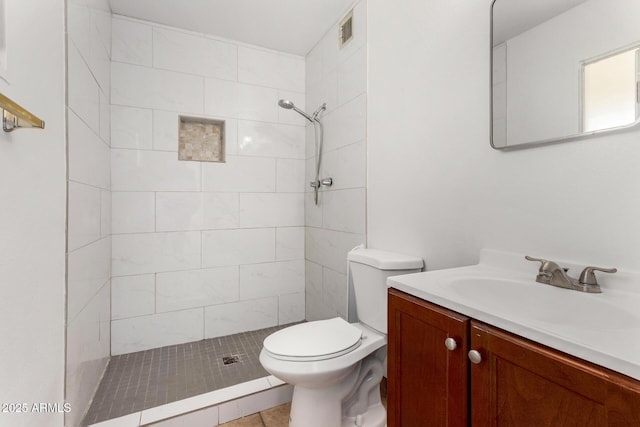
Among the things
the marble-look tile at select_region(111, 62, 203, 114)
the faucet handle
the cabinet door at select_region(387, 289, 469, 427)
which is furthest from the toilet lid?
the marble-look tile at select_region(111, 62, 203, 114)

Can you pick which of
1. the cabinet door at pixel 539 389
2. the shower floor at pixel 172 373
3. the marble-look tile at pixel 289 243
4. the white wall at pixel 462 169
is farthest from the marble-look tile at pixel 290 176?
the cabinet door at pixel 539 389

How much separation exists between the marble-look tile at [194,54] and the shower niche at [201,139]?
354mm

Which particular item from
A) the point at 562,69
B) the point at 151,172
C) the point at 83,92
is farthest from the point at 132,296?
the point at 562,69

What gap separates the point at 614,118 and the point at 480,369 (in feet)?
2.60

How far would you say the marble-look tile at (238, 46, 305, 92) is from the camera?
2.35 metres

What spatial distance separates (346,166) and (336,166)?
0.13 m

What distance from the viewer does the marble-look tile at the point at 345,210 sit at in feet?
6.11

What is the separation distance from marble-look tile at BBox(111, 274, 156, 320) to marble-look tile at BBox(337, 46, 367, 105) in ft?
6.15

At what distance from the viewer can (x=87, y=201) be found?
4.55 ft

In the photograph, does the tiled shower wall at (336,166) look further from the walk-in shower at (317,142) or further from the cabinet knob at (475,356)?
the cabinet knob at (475,356)

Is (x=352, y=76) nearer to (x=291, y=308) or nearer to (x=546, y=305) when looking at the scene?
(x=546, y=305)

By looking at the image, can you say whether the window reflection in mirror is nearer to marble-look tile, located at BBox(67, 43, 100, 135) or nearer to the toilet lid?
the toilet lid

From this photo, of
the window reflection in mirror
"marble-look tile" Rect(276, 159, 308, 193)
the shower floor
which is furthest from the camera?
"marble-look tile" Rect(276, 159, 308, 193)

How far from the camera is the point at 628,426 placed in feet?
1.53
